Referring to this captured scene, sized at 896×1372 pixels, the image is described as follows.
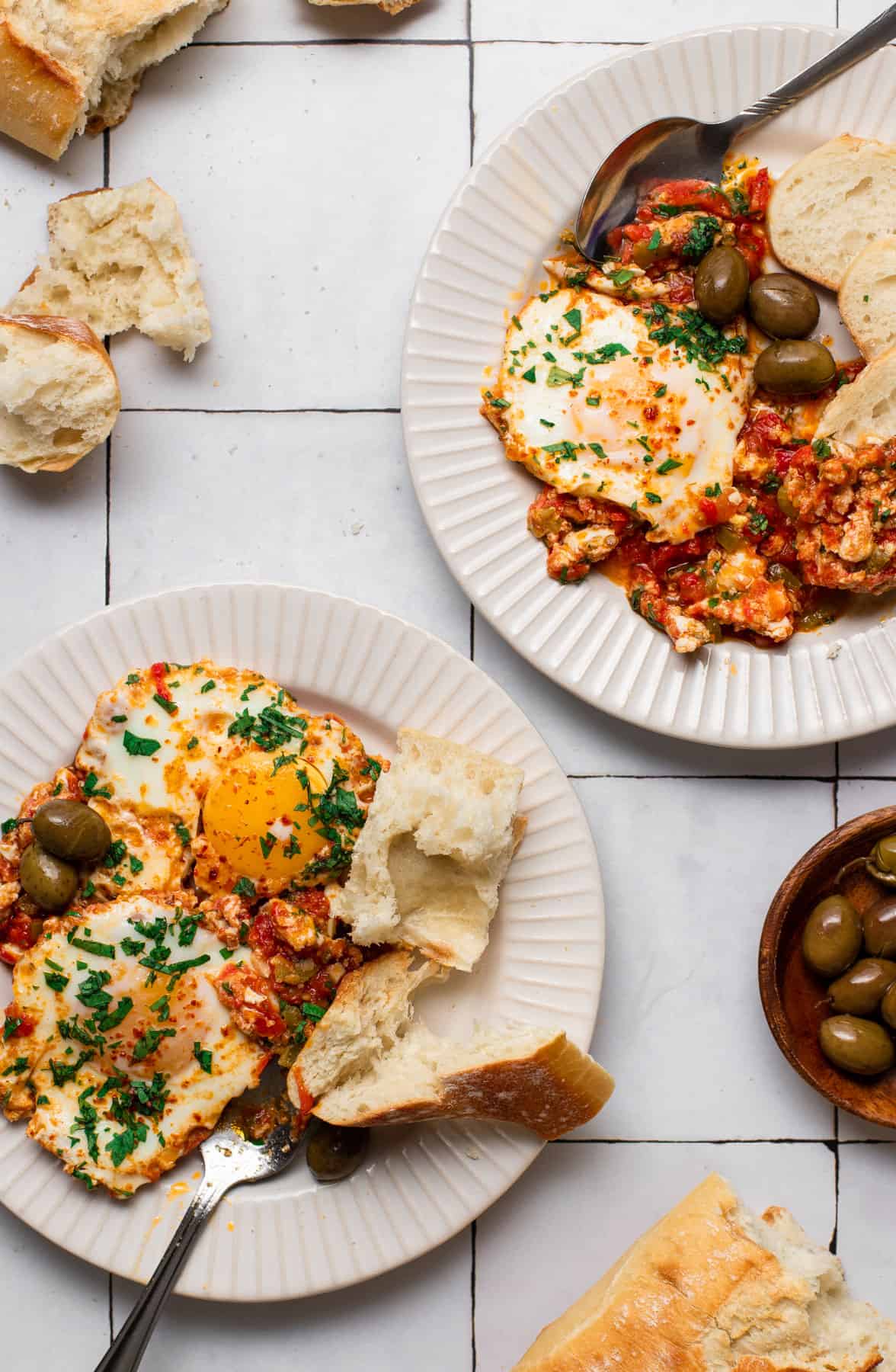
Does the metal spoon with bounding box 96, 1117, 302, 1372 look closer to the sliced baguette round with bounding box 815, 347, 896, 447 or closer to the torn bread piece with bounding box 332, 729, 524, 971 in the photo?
the torn bread piece with bounding box 332, 729, 524, 971

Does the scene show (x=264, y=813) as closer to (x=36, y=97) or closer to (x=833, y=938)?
(x=833, y=938)

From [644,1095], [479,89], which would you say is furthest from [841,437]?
[644,1095]

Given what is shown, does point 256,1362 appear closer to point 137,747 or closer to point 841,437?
point 137,747

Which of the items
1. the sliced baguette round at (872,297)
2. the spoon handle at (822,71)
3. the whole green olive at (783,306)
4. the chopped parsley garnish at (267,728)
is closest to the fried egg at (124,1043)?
the chopped parsley garnish at (267,728)

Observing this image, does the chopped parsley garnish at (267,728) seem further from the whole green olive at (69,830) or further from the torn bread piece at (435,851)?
the whole green olive at (69,830)

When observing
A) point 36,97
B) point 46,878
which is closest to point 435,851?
point 46,878
